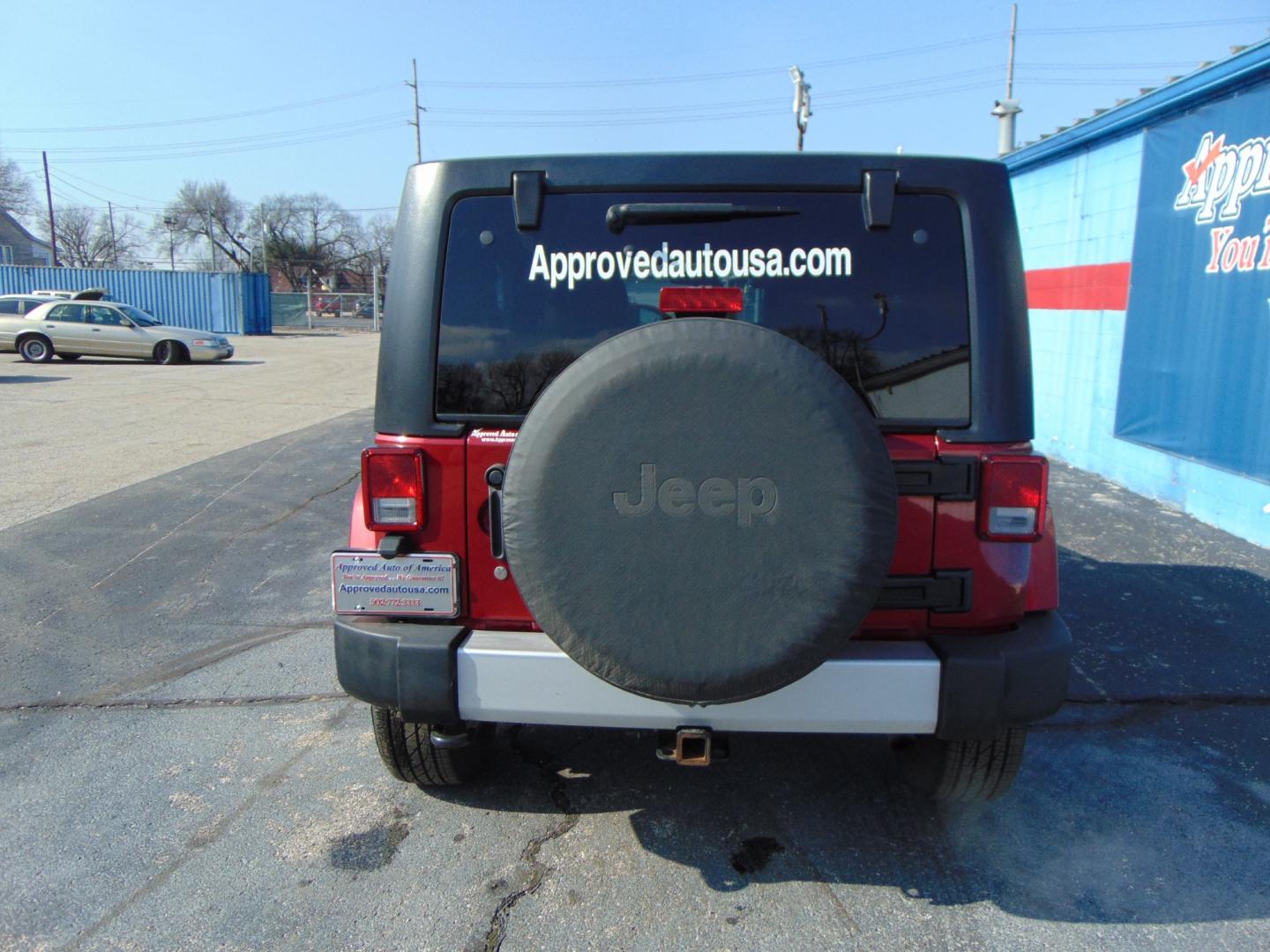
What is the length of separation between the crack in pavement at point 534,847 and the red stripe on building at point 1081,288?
721 cm

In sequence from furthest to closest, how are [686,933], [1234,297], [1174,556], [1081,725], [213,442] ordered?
[213,442]
[1234,297]
[1174,556]
[1081,725]
[686,933]

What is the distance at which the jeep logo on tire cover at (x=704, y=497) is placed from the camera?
7.16 feet

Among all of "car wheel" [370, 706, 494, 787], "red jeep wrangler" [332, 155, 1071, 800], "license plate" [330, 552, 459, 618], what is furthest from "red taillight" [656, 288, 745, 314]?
"car wheel" [370, 706, 494, 787]

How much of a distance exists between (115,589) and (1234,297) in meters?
8.32

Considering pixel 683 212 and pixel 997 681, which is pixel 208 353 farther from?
Result: pixel 997 681

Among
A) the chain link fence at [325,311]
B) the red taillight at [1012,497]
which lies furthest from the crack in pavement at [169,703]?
the chain link fence at [325,311]

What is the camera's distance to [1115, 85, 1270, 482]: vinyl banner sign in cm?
677

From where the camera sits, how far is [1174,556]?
20.8 feet

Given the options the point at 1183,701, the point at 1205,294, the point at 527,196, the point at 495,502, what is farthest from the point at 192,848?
the point at 1205,294

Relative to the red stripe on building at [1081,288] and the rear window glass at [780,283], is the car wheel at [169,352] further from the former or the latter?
the rear window glass at [780,283]

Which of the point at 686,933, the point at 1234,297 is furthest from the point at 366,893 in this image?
the point at 1234,297

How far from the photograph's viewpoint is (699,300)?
8.50ft

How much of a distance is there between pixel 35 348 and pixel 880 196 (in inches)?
979

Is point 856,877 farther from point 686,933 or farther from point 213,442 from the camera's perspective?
point 213,442
